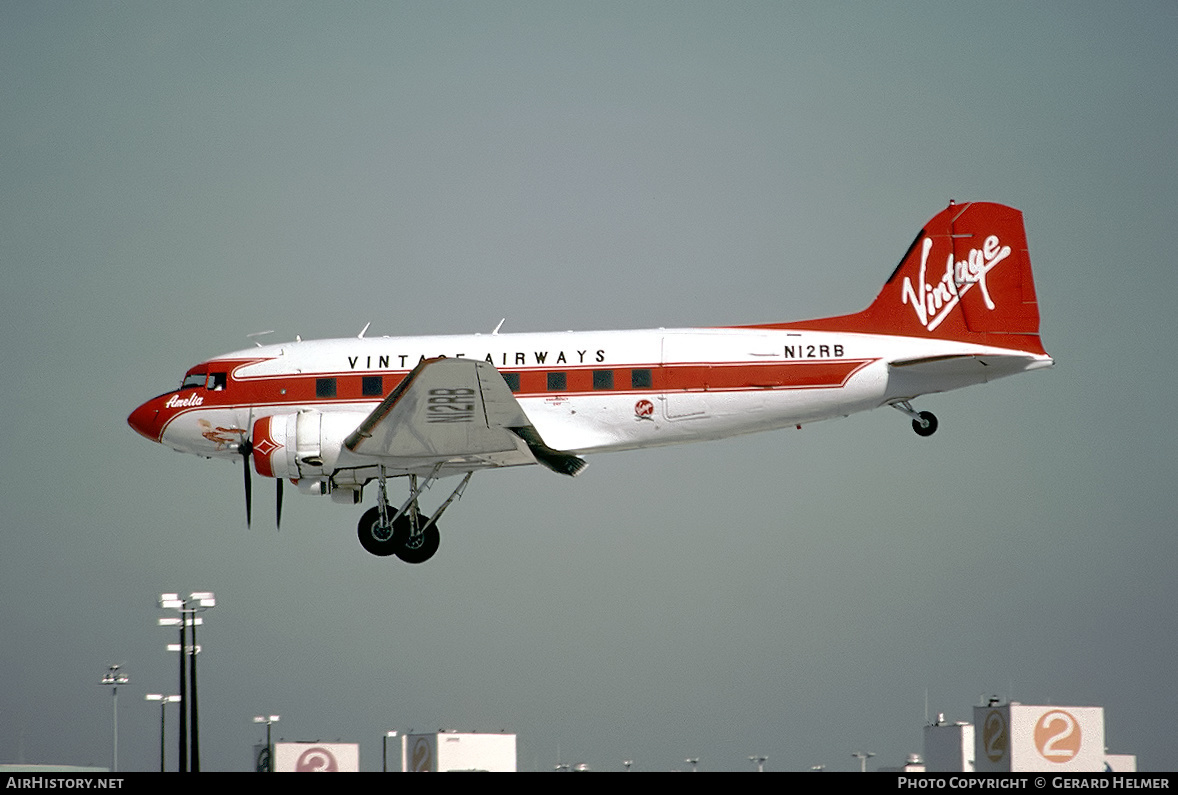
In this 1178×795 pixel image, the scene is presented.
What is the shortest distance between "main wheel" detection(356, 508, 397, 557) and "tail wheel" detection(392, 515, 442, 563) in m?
0.13

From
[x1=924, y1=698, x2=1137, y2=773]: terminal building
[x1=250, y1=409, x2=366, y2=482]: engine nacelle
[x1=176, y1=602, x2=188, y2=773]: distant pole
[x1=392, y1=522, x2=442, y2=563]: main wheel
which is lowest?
[x1=924, y1=698, x2=1137, y2=773]: terminal building

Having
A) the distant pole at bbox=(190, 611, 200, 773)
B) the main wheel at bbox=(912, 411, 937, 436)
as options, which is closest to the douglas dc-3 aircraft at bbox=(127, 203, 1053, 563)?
the main wheel at bbox=(912, 411, 937, 436)

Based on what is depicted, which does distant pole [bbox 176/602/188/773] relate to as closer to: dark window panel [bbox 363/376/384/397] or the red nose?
the red nose

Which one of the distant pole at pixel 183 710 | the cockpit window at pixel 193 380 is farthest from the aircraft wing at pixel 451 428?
the distant pole at pixel 183 710

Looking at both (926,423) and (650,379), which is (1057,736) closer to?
(926,423)

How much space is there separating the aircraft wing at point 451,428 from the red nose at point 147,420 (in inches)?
199

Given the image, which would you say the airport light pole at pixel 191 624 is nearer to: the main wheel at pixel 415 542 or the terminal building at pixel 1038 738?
the main wheel at pixel 415 542

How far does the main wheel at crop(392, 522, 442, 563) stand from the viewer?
94.4 ft

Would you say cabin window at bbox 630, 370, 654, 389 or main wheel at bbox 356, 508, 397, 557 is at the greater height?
cabin window at bbox 630, 370, 654, 389

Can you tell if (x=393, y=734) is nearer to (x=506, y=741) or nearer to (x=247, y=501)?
(x=506, y=741)

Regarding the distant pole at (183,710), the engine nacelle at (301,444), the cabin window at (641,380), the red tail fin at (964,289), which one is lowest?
the distant pole at (183,710)

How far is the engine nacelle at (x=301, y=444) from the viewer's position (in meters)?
27.4
